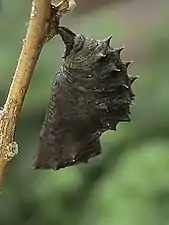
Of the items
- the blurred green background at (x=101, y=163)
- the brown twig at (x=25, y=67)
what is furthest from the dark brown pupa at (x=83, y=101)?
the blurred green background at (x=101, y=163)

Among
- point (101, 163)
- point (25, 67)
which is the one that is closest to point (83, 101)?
point (25, 67)

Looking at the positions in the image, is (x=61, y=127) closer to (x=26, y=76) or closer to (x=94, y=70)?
(x=94, y=70)

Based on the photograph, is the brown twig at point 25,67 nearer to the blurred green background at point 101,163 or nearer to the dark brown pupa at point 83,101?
the dark brown pupa at point 83,101

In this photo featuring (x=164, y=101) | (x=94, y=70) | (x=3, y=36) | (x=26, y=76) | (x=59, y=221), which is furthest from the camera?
(x=3, y=36)

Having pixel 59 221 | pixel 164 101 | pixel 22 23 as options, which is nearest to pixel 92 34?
pixel 22 23

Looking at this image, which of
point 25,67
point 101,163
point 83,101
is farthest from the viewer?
point 101,163

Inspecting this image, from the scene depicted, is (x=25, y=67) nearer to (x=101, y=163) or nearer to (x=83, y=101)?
(x=83, y=101)
